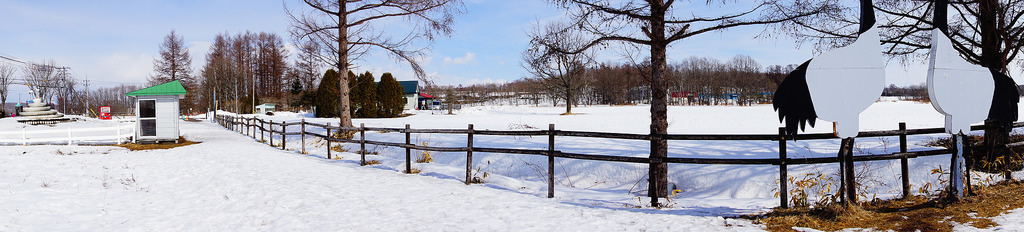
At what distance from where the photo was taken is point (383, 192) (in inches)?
276

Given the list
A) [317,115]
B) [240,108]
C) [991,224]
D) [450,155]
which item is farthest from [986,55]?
[240,108]

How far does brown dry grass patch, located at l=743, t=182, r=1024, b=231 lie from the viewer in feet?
15.1

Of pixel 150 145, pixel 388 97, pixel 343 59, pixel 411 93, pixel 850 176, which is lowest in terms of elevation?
pixel 150 145

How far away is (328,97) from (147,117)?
66.6 ft

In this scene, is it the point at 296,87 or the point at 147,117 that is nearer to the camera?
the point at 147,117

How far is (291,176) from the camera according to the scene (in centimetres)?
854

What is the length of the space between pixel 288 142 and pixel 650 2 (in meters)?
14.8

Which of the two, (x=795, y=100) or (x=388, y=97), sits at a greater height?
(x=388, y=97)

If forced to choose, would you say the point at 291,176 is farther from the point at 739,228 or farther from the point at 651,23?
the point at 739,228


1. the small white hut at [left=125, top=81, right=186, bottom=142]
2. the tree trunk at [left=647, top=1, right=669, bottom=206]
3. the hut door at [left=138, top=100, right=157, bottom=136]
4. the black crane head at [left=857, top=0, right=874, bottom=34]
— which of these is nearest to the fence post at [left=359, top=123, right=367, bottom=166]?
the tree trunk at [left=647, top=1, right=669, bottom=206]

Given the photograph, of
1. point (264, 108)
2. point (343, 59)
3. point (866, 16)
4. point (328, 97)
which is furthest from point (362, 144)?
point (264, 108)

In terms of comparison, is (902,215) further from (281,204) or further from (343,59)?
(343,59)

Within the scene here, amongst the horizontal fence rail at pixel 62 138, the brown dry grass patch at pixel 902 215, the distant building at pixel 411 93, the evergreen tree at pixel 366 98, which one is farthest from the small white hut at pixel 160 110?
the distant building at pixel 411 93

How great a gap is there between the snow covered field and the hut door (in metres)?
5.09
